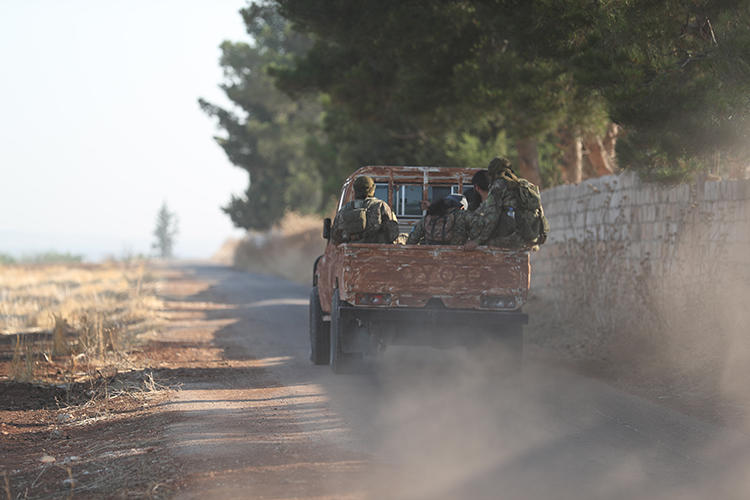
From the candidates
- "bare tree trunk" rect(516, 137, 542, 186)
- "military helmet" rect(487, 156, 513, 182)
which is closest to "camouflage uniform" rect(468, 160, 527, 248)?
"military helmet" rect(487, 156, 513, 182)

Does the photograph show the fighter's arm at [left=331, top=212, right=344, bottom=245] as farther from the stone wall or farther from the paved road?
the stone wall

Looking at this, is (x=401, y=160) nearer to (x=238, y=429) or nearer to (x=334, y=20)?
(x=334, y=20)

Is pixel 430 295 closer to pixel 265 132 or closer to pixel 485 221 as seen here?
pixel 485 221

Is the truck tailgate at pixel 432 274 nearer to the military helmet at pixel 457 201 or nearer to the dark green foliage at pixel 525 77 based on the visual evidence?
the military helmet at pixel 457 201

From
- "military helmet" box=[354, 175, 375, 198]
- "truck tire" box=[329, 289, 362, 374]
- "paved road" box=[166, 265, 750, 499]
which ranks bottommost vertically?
"paved road" box=[166, 265, 750, 499]

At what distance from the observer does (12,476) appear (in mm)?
6254

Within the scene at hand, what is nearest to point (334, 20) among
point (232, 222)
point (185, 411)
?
point (185, 411)

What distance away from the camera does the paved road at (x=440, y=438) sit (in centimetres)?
541

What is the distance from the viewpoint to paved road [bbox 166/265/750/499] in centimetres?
541

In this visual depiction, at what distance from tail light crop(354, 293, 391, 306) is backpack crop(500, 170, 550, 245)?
5.15 feet

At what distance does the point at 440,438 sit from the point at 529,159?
1302cm

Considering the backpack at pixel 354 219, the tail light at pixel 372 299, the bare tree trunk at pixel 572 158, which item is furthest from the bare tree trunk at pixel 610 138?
the tail light at pixel 372 299

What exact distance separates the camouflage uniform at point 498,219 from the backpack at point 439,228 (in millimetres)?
247

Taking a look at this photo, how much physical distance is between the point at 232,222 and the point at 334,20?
42533mm
